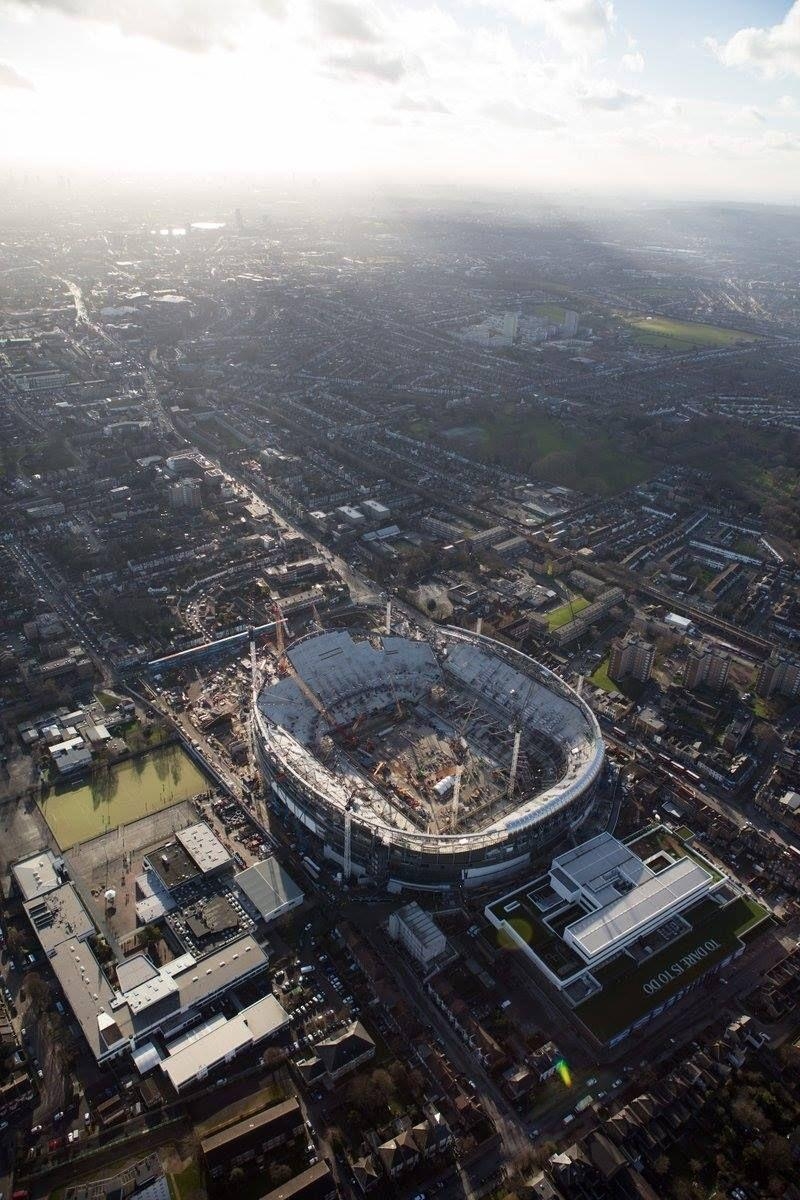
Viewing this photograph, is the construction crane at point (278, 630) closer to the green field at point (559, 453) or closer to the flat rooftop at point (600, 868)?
the flat rooftop at point (600, 868)

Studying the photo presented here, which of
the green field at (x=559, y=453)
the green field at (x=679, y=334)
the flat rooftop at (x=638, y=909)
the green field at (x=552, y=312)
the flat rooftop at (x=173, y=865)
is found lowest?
the flat rooftop at (x=173, y=865)

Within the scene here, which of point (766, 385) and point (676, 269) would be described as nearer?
point (766, 385)

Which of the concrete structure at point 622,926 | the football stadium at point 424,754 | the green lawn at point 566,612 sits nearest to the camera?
the concrete structure at point 622,926

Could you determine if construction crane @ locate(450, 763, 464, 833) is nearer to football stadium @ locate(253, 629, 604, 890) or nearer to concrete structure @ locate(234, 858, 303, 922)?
football stadium @ locate(253, 629, 604, 890)

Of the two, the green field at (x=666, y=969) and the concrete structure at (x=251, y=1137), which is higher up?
the green field at (x=666, y=969)

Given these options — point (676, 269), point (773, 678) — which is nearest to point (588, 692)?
point (773, 678)

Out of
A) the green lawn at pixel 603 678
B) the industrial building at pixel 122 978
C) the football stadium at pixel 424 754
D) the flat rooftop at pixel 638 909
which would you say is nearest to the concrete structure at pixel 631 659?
the green lawn at pixel 603 678

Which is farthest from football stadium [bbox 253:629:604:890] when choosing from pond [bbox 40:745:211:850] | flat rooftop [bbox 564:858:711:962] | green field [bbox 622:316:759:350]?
green field [bbox 622:316:759:350]

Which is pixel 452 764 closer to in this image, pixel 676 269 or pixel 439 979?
pixel 439 979
